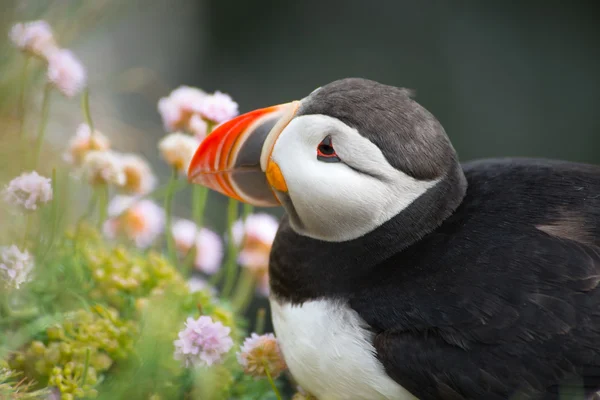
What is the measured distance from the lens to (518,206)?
6.21ft

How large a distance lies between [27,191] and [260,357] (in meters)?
0.69

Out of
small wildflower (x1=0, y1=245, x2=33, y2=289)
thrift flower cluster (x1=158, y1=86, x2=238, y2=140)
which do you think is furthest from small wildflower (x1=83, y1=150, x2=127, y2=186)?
small wildflower (x1=0, y1=245, x2=33, y2=289)

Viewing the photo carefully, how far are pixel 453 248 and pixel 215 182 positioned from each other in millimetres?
656

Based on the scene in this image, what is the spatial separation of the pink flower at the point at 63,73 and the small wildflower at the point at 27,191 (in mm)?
395

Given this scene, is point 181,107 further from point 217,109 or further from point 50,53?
point 50,53

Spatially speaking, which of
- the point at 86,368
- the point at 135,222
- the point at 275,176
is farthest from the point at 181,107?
the point at 86,368

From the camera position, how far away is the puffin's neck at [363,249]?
6.12 ft

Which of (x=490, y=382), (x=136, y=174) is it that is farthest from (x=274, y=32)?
(x=490, y=382)

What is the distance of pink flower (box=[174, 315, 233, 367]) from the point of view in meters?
1.76

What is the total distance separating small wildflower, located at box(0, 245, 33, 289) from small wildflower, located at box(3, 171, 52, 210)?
136 millimetres

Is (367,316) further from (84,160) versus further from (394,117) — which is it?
(84,160)

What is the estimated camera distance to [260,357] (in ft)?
6.29

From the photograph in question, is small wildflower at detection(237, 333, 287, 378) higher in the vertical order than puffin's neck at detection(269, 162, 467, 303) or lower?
lower

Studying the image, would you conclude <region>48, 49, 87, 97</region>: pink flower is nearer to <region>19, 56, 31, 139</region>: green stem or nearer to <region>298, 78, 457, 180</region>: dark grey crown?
<region>19, 56, 31, 139</region>: green stem
